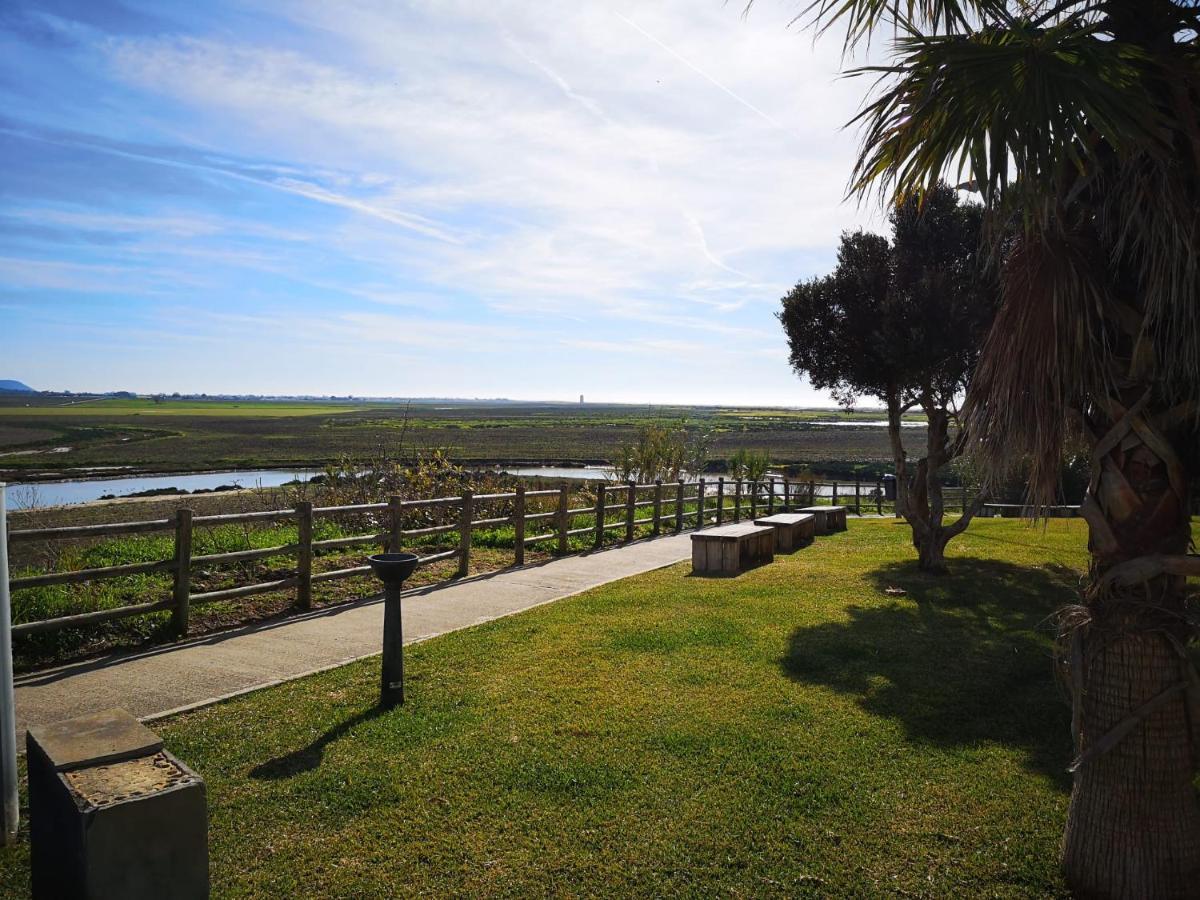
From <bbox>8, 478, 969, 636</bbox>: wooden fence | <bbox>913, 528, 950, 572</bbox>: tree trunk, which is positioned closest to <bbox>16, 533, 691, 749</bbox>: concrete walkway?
<bbox>8, 478, 969, 636</bbox>: wooden fence

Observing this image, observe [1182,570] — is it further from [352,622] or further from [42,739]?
[352,622]

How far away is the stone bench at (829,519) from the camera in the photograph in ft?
56.2

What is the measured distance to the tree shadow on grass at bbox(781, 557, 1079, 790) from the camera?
17.8 ft

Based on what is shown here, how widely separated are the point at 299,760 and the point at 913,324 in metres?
9.71

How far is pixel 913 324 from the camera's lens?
11.5 metres

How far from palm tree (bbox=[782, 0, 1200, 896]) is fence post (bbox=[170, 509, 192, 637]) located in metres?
6.51

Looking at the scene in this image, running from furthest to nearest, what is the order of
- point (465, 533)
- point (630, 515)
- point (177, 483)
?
point (177, 483), point (630, 515), point (465, 533)

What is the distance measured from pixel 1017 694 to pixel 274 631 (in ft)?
20.7

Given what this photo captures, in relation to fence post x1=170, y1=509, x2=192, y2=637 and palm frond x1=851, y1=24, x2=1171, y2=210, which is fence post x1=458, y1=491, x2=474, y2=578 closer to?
fence post x1=170, y1=509, x2=192, y2=637

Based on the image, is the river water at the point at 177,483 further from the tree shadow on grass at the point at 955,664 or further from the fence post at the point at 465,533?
the tree shadow on grass at the point at 955,664

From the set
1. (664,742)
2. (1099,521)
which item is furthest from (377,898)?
(1099,521)

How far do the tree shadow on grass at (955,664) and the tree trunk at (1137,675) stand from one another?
1.33 meters

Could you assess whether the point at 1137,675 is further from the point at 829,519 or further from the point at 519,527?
the point at 829,519

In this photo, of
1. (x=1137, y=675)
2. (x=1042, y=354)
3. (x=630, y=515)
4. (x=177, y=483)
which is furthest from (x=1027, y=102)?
(x=177, y=483)
